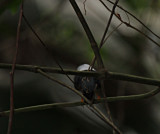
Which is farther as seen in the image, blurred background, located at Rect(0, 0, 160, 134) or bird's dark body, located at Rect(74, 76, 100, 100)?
blurred background, located at Rect(0, 0, 160, 134)

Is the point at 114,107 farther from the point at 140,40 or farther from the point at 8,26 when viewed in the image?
the point at 8,26

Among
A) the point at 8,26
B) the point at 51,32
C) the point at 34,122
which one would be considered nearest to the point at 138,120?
the point at 34,122

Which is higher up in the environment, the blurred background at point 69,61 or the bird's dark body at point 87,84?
the blurred background at point 69,61

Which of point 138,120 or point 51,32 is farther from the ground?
point 51,32

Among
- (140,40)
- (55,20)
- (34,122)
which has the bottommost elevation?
(34,122)

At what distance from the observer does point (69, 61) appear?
2.19 meters

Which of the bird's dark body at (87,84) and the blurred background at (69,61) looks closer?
the bird's dark body at (87,84)

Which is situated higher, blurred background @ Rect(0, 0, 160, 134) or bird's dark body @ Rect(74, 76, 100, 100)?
blurred background @ Rect(0, 0, 160, 134)

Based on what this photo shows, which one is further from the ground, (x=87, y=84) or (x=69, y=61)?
(x=69, y=61)

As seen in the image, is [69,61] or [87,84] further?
[69,61]

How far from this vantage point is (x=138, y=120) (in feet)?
6.93

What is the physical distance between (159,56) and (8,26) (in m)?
1.33

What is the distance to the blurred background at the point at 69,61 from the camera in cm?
180

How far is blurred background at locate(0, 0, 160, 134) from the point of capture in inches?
70.9
